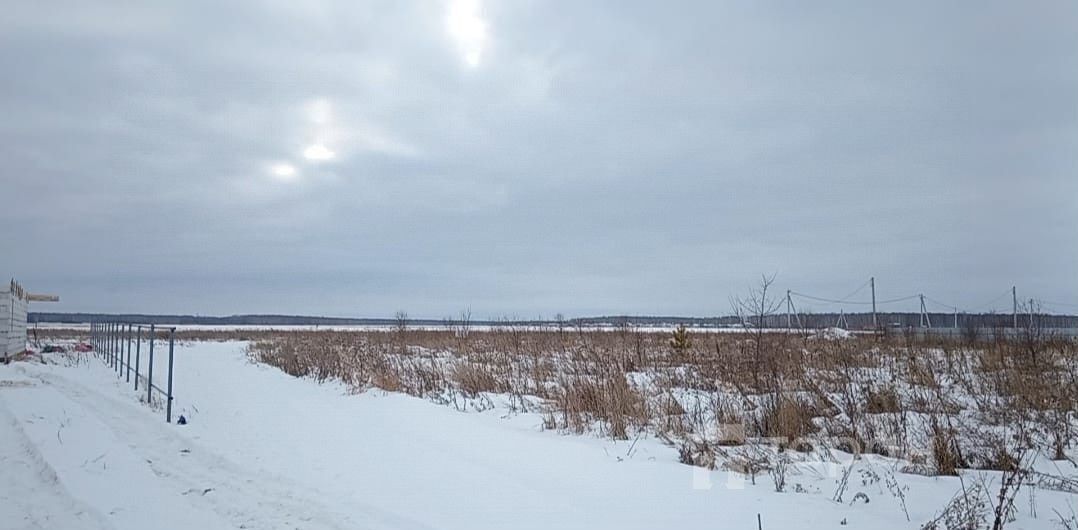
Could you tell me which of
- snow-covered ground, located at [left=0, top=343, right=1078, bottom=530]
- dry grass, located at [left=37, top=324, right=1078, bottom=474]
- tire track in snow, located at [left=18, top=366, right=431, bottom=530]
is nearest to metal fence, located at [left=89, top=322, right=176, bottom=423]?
snow-covered ground, located at [left=0, top=343, right=1078, bottom=530]

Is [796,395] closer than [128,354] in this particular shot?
Yes

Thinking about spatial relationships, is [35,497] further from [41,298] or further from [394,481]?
[41,298]

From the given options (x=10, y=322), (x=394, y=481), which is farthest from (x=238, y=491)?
(x=10, y=322)

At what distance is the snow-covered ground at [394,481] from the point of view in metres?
4.79

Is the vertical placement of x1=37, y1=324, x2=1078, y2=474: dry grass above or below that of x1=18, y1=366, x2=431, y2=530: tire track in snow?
above

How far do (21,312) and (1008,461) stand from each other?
28057 millimetres

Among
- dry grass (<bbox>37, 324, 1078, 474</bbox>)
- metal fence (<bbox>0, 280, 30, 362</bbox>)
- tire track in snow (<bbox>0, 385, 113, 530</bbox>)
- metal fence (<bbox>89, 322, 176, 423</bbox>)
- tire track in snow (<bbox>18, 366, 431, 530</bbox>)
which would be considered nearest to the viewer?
tire track in snow (<bbox>0, 385, 113, 530</bbox>)

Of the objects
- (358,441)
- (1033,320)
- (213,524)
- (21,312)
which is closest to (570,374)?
(358,441)

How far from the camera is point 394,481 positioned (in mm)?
5969

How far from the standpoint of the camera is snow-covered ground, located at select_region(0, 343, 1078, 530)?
4.79 metres

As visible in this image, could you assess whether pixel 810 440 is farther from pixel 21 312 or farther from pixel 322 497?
pixel 21 312

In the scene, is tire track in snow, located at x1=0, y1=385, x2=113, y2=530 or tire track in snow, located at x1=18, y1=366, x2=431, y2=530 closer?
tire track in snow, located at x1=0, y1=385, x2=113, y2=530

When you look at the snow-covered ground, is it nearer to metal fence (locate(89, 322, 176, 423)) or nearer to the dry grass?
the dry grass

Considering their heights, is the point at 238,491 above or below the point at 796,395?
below
